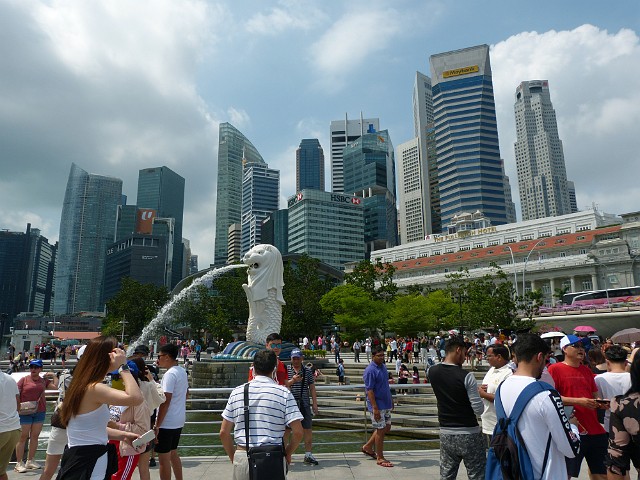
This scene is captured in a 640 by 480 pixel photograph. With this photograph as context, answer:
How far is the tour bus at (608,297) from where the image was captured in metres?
41.5

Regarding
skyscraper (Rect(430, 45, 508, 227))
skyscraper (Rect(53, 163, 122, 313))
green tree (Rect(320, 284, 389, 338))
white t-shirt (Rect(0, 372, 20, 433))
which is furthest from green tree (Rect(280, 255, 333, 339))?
skyscraper (Rect(53, 163, 122, 313))

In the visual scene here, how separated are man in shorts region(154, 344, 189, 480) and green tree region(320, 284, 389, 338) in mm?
32446

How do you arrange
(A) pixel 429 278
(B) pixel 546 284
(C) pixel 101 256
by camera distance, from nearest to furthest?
(B) pixel 546 284, (A) pixel 429 278, (C) pixel 101 256

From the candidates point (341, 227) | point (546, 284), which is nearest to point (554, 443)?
point (546, 284)

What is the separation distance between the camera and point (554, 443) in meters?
3.11

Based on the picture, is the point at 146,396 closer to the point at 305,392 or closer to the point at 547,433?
the point at 305,392

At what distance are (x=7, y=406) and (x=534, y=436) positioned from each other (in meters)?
4.67

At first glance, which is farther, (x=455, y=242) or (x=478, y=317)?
(x=455, y=242)

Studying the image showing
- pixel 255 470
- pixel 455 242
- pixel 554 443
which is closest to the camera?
pixel 554 443

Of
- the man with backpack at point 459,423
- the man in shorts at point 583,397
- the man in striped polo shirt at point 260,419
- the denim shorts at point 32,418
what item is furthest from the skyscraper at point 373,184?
the man in striped polo shirt at point 260,419

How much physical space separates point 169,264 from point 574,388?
188 metres

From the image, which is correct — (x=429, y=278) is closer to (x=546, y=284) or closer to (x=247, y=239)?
(x=546, y=284)

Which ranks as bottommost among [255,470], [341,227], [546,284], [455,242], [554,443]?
[255,470]

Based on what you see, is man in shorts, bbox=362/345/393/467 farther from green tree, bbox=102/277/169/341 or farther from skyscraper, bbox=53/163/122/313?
skyscraper, bbox=53/163/122/313
